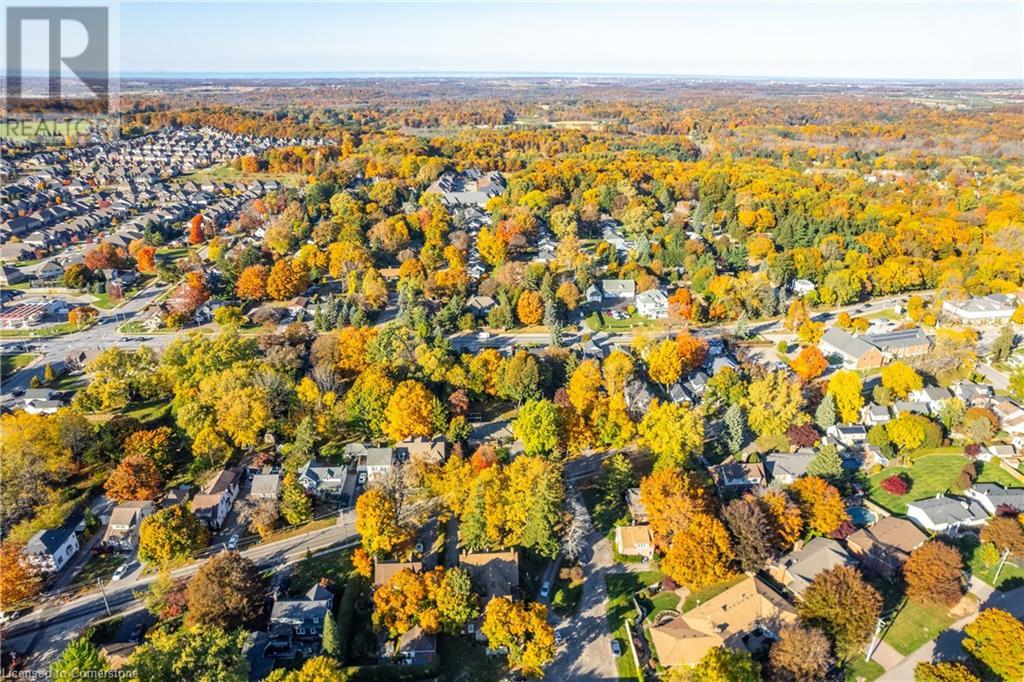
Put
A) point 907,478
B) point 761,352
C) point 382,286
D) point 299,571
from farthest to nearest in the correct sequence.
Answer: point 382,286 < point 761,352 < point 907,478 < point 299,571

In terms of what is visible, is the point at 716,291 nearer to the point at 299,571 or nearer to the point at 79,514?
the point at 299,571

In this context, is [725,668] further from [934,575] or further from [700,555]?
[934,575]

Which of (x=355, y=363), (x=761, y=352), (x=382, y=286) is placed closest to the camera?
(x=355, y=363)

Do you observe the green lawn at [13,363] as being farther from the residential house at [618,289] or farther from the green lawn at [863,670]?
the green lawn at [863,670]

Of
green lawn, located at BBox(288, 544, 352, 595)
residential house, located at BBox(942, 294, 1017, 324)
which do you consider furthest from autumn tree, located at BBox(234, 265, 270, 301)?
residential house, located at BBox(942, 294, 1017, 324)

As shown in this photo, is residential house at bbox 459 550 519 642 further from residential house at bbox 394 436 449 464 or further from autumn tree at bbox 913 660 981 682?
autumn tree at bbox 913 660 981 682

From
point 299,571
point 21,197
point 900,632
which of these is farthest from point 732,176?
A: point 21,197

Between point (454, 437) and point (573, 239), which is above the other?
point (573, 239)

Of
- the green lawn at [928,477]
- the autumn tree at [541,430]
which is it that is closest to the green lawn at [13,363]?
the autumn tree at [541,430]
